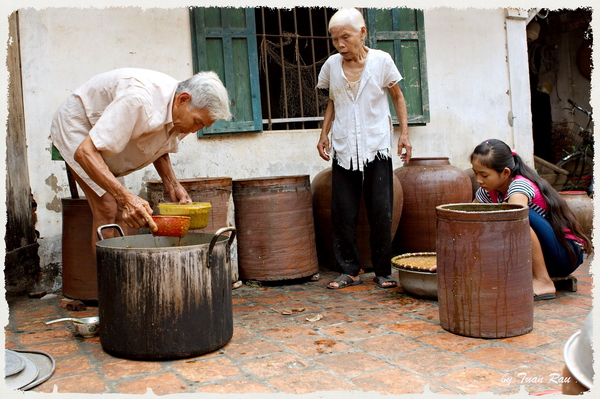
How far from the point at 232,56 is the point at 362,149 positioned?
1660 millimetres

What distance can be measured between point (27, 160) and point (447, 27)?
14.1ft

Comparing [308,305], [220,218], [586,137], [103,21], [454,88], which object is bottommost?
[308,305]

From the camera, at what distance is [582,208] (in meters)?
5.20

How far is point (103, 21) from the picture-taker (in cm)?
462

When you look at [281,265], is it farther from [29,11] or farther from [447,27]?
[447,27]

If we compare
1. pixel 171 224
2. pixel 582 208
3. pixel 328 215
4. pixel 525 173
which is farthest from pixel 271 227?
pixel 582 208

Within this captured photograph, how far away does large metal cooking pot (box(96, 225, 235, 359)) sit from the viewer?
104 inches

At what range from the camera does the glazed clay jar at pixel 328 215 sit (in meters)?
4.64

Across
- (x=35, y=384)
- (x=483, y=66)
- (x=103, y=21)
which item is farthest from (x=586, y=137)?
(x=35, y=384)

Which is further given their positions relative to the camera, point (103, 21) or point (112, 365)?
point (103, 21)

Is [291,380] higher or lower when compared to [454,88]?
lower

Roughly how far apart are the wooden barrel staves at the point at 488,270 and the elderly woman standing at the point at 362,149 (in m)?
1.27

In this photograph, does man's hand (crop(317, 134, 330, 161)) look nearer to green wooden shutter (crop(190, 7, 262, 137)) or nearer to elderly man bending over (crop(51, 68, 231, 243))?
green wooden shutter (crop(190, 7, 262, 137))

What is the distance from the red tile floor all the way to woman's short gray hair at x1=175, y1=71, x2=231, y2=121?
1.23 metres
